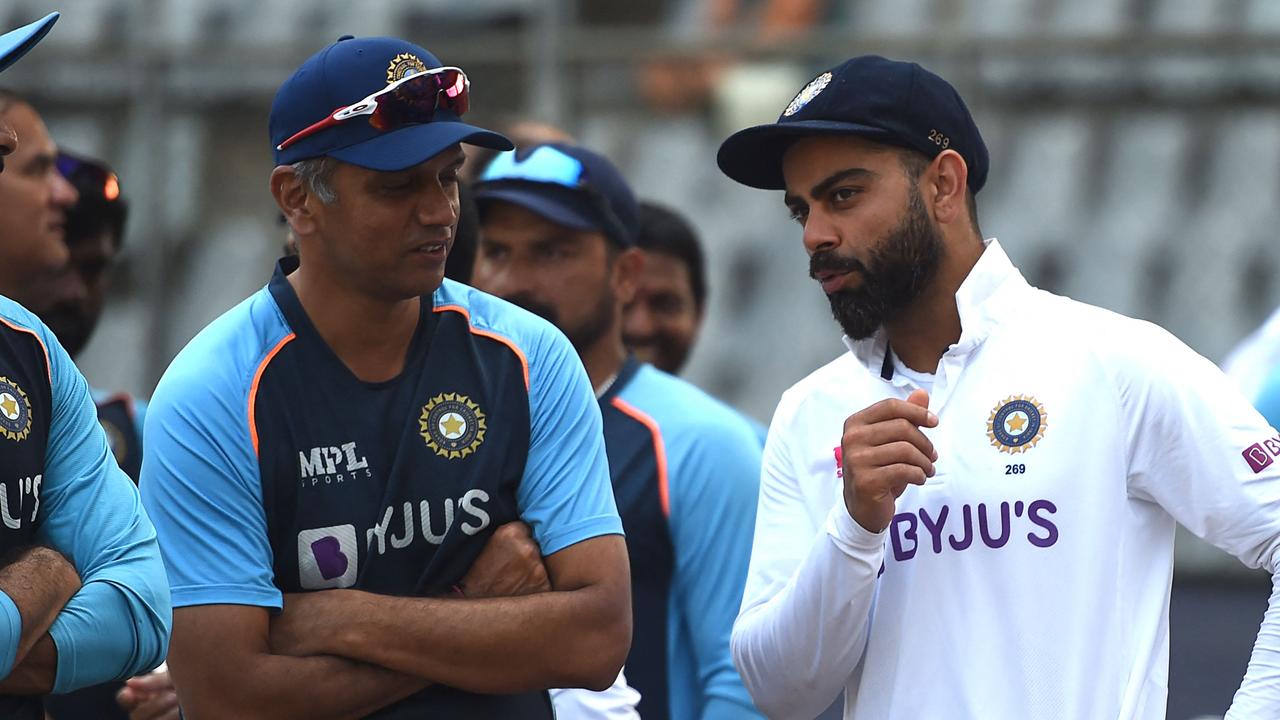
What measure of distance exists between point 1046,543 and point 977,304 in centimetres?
45

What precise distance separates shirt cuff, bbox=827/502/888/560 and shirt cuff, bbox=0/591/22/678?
1258mm

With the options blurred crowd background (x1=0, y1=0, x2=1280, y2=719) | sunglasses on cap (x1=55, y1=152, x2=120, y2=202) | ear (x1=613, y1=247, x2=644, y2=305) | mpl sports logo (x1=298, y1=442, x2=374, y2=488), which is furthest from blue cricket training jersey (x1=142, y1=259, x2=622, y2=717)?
blurred crowd background (x1=0, y1=0, x2=1280, y2=719)

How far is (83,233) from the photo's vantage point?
4.62m

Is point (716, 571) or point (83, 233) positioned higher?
point (83, 233)

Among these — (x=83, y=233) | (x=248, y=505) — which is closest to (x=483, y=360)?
(x=248, y=505)

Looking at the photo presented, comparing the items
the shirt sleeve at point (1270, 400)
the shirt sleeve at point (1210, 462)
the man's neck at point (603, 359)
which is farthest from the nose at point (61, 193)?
the shirt sleeve at point (1270, 400)

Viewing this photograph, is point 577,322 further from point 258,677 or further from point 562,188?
point 258,677

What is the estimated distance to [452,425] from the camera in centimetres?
290

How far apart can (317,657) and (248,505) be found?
26cm

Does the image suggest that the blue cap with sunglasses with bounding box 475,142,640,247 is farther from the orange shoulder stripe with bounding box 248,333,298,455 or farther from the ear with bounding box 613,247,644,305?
the orange shoulder stripe with bounding box 248,333,298,455

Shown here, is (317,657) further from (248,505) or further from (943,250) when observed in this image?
(943,250)

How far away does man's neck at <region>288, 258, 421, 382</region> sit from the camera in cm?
295

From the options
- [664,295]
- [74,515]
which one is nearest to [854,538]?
[74,515]

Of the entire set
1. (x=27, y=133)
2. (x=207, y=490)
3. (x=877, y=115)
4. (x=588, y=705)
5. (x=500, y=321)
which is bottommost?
(x=588, y=705)
